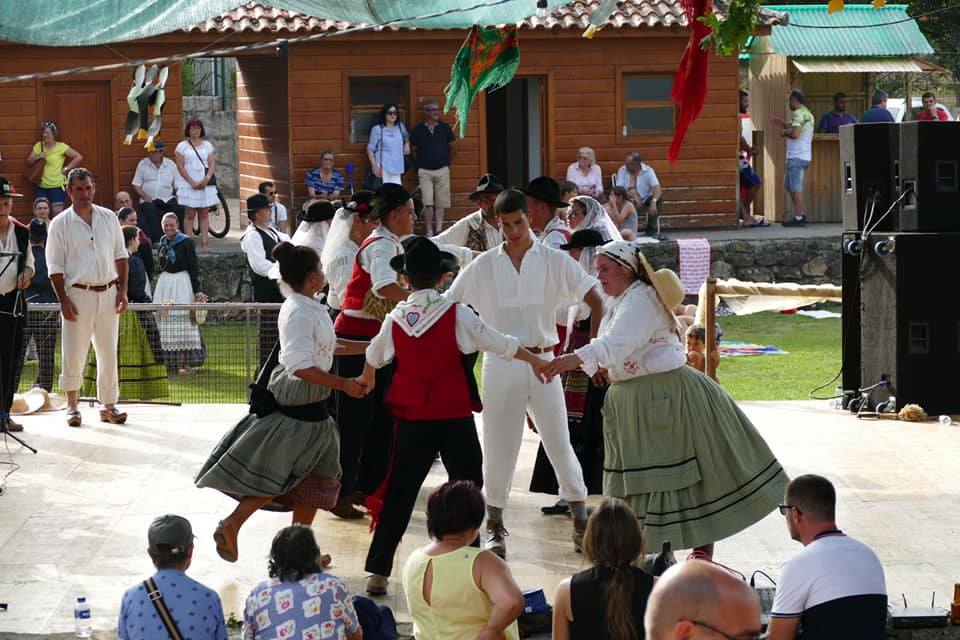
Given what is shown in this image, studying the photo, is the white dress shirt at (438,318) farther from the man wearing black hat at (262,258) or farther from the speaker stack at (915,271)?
the man wearing black hat at (262,258)

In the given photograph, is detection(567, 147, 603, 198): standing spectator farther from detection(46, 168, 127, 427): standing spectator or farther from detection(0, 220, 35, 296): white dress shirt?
detection(0, 220, 35, 296): white dress shirt

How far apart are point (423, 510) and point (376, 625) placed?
2.41 meters

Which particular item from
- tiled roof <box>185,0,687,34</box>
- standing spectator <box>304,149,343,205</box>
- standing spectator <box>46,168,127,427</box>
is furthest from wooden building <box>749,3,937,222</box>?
standing spectator <box>46,168,127,427</box>

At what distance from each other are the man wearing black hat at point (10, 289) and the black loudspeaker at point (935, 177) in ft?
19.1

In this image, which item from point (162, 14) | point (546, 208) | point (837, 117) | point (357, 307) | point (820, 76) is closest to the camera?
point (162, 14)

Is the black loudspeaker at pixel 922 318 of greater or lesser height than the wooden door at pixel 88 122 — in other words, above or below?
below

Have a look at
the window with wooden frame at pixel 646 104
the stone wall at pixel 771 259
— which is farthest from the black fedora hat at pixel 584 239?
the window with wooden frame at pixel 646 104

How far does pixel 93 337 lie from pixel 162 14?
3.82 m

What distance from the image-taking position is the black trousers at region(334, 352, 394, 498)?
789 cm

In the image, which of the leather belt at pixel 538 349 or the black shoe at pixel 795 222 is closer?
the leather belt at pixel 538 349

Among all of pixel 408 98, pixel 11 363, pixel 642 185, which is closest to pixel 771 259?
pixel 642 185

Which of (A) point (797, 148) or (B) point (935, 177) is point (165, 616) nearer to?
(B) point (935, 177)

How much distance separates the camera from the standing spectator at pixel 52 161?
2036 cm

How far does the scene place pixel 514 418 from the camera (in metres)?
7.16
